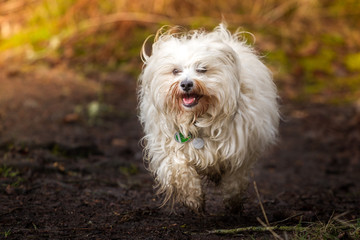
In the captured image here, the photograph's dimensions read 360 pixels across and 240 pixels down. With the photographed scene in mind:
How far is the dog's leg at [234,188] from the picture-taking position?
465cm

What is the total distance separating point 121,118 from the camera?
30.1 ft

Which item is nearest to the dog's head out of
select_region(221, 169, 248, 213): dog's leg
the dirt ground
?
select_region(221, 169, 248, 213): dog's leg

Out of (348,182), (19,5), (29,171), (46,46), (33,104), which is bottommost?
(348,182)

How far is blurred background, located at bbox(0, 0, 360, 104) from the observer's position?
11.7 meters

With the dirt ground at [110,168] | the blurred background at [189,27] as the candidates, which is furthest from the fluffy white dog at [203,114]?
the blurred background at [189,27]

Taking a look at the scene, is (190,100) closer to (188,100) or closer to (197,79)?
(188,100)

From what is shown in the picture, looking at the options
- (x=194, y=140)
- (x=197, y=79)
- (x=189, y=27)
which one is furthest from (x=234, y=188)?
(x=189, y=27)

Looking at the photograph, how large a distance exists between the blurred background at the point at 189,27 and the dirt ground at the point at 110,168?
94 centimetres

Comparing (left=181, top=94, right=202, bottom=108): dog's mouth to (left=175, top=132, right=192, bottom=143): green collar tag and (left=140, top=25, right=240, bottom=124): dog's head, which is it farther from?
(left=175, top=132, right=192, bottom=143): green collar tag

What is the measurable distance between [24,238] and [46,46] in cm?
945

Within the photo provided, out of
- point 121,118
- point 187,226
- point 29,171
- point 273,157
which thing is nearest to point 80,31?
point 121,118

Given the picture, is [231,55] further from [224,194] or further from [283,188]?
[283,188]

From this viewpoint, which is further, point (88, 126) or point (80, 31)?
point (80, 31)

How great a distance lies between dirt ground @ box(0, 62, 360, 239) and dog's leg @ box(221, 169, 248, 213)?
0.34 feet
